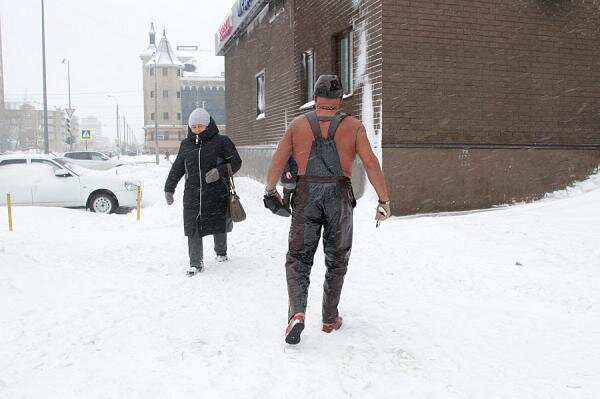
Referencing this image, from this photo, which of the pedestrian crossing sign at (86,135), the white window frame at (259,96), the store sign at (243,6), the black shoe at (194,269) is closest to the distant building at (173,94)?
the pedestrian crossing sign at (86,135)

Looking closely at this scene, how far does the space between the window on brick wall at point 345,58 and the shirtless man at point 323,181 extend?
6.69 metres

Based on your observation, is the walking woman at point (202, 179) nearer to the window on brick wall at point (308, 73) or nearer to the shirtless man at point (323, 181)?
the shirtless man at point (323, 181)

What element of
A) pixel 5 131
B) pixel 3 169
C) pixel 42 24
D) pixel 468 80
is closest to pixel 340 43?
pixel 468 80

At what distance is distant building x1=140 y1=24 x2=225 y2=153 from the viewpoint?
71.1m

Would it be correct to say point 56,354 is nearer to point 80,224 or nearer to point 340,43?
point 80,224

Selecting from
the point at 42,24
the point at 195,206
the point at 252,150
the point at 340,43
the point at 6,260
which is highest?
the point at 42,24

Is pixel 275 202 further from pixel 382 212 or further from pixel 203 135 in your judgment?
Answer: pixel 203 135

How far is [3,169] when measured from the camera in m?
11.7

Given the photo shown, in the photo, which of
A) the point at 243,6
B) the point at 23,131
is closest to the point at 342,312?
the point at 243,6

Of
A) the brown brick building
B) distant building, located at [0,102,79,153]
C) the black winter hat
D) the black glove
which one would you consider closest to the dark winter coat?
the black glove

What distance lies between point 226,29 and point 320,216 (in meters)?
17.0

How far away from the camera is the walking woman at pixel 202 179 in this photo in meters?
5.54

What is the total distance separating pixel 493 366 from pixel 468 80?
6536 millimetres

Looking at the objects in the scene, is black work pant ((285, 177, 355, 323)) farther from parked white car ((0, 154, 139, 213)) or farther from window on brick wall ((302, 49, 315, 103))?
parked white car ((0, 154, 139, 213))
